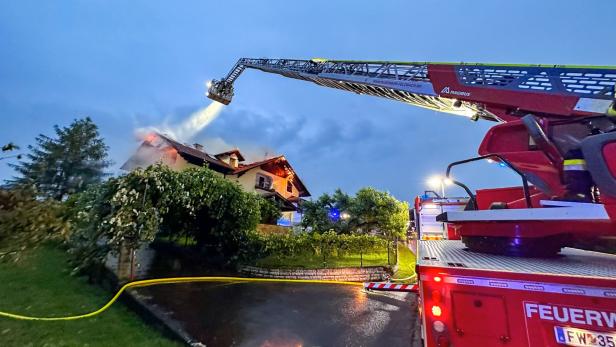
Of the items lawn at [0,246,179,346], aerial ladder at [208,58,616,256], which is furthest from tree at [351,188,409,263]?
lawn at [0,246,179,346]

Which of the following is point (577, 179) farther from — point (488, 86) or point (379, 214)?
point (379, 214)

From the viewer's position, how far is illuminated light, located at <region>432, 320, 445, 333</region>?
2.58 m

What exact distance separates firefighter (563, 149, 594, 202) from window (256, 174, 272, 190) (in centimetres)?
2811

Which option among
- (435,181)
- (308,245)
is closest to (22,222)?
(308,245)

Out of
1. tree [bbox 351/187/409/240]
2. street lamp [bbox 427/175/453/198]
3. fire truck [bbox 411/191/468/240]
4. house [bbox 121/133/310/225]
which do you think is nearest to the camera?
fire truck [bbox 411/191/468/240]

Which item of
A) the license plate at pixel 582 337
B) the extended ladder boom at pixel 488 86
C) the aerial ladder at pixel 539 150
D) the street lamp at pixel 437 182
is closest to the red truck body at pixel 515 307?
the license plate at pixel 582 337

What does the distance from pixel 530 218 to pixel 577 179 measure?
92cm

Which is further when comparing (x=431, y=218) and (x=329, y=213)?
(x=329, y=213)

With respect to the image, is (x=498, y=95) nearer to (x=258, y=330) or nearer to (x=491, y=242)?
(x=491, y=242)

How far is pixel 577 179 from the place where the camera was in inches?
141

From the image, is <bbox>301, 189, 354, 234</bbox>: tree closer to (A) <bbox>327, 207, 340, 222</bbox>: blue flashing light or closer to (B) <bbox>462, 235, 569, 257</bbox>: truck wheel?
(A) <bbox>327, 207, 340, 222</bbox>: blue flashing light

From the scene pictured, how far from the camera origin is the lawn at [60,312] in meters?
5.47

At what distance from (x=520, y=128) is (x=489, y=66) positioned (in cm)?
176

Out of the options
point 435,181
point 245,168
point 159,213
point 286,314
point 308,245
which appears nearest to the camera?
point 286,314
